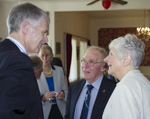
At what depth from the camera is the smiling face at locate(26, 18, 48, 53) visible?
5.03ft

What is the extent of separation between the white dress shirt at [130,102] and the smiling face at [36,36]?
68 centimetres

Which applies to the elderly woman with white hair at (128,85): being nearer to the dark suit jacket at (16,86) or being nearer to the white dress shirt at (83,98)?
the white dress shirt at (83,98)

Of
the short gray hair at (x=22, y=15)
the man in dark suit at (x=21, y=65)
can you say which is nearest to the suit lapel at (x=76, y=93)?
the man in dark suit at (x=21, y=65)

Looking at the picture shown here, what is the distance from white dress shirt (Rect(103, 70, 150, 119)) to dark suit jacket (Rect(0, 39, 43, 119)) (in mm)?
678

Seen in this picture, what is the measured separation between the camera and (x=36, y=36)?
1.55 metres

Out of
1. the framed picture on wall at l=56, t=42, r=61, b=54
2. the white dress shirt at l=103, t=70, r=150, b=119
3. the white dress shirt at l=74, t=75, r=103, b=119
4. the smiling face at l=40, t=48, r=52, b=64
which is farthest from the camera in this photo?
the framed picture on wall at l=56, t=42, r=61, b=54

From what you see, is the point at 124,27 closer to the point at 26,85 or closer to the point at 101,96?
the point at 101,96

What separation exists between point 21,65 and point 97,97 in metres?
1.36

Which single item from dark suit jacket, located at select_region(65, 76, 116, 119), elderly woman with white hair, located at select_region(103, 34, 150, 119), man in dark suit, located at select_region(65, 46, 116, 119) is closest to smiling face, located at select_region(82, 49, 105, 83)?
man in dark suit, located at select_region(65, 46, 116, 119)

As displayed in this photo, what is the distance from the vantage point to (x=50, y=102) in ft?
12.0

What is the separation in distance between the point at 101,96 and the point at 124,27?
40.7 ft

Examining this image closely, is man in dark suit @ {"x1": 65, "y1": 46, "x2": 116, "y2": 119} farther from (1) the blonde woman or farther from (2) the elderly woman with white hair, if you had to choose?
(1) the blonde woman

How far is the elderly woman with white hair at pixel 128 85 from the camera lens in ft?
5.89

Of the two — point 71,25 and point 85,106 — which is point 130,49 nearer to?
point 85,106
